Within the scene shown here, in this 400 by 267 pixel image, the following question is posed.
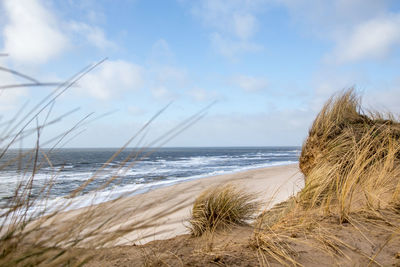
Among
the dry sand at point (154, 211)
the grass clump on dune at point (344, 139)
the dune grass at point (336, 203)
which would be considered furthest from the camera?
the grass clump on dune at point (344, 139)

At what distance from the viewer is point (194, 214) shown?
380 cm

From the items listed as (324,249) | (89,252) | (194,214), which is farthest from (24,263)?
(194,214)

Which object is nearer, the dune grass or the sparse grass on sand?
the sparse grass on sand

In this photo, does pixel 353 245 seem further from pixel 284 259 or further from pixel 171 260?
pixel 171 260

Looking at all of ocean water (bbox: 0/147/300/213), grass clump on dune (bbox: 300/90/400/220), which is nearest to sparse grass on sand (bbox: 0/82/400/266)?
ocean water (bbox: 0/147/300/213)

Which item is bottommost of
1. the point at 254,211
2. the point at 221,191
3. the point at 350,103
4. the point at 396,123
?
the point at 254,211

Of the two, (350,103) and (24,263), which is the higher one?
(350,103)

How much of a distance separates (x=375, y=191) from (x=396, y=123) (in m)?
3.02

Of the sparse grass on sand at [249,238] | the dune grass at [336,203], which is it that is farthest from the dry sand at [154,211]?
the dune grass at [336,203]

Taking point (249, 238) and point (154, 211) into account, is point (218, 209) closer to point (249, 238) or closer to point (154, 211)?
point (249, 238)

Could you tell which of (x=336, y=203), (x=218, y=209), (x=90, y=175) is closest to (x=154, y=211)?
(x=90, y=175)

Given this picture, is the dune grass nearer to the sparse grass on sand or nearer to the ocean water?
the sparse grass on sand

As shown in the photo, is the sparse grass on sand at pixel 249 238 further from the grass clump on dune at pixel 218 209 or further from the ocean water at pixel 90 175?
the ocean water at pixel 90 175

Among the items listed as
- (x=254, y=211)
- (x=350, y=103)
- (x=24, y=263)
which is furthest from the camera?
(x=350, y=103)
